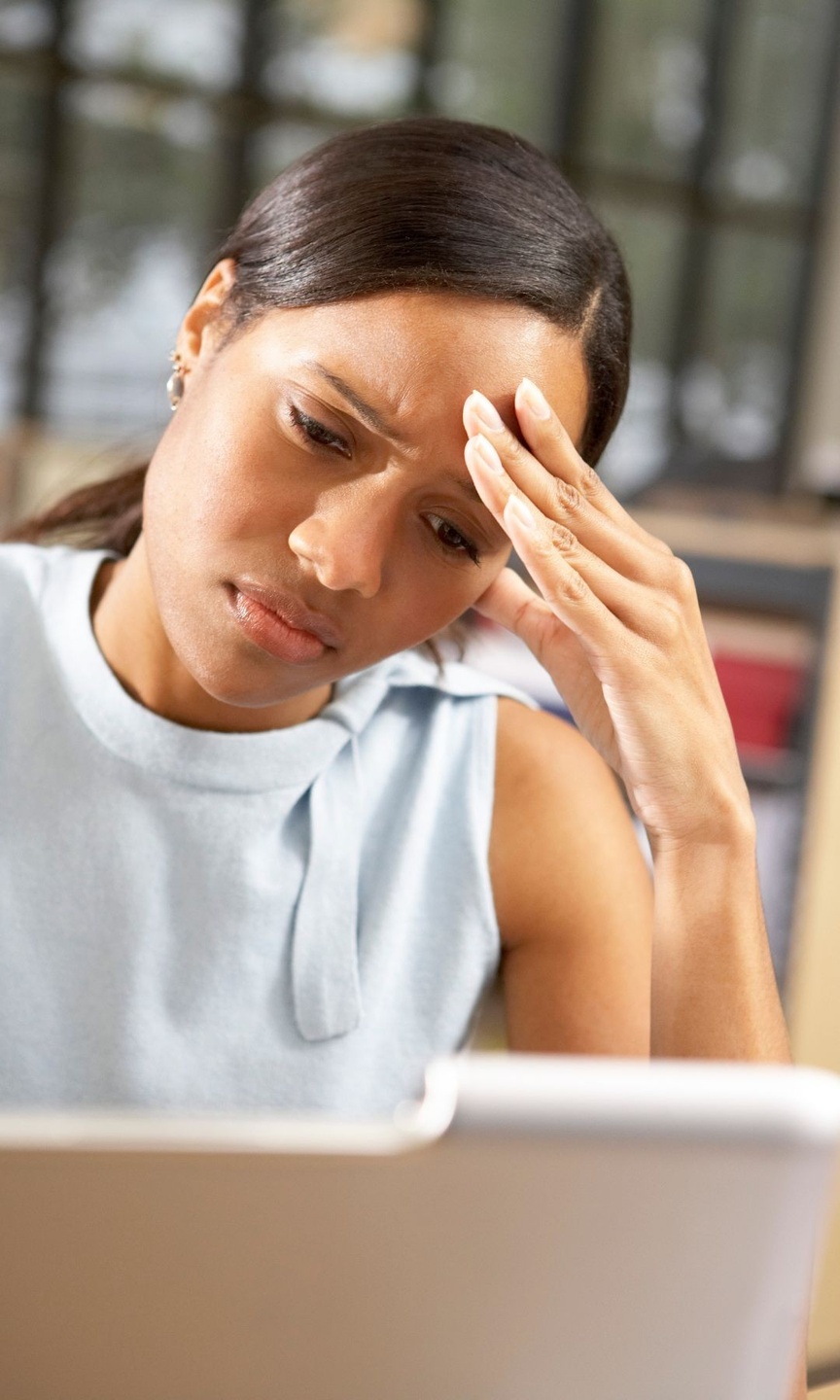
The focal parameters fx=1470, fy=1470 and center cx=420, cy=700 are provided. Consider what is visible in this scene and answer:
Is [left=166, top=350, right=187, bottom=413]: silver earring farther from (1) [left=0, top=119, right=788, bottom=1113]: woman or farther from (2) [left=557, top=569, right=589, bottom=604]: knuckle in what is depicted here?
(2) [left=557, top=569, right=589, bottom=604]: knuckle

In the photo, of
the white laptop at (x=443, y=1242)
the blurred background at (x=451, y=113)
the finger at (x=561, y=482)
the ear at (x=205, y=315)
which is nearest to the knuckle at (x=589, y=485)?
the finger at (x=561, y=482)

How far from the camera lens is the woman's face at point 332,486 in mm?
823

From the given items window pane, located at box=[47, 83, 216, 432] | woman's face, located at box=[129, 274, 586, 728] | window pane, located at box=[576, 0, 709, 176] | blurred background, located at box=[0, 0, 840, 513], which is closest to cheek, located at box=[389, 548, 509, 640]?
woman's face, located at box=[129, 274, 586, 728]

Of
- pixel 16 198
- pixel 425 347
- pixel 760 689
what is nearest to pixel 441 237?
pixel 425 347

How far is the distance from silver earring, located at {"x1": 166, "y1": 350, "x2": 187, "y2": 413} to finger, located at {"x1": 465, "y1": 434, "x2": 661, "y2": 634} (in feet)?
0.86

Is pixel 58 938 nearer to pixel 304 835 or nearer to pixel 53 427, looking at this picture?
pixel 304 835

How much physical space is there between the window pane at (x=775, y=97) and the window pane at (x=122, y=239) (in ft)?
5.99

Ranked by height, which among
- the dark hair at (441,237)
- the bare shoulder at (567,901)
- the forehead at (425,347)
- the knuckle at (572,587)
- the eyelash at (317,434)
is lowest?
the bare shoulder at (567,901)

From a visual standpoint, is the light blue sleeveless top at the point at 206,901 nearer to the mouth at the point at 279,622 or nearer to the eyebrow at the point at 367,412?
the mouth at the point at 279,622

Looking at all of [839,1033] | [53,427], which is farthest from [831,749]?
[53,427]

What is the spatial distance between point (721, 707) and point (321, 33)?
4.19m

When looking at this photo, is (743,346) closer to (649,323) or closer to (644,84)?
(649,323)

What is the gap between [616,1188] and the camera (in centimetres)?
39

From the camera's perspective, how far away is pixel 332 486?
835 millimetres
